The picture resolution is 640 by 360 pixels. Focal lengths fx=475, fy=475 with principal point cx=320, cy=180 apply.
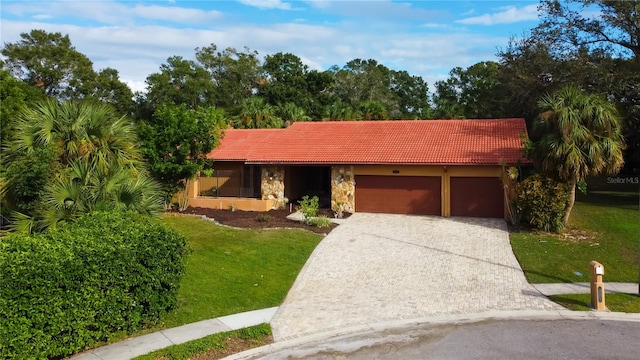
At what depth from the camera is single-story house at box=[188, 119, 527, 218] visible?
21.6m

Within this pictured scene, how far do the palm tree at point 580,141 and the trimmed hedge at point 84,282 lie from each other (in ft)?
46.5

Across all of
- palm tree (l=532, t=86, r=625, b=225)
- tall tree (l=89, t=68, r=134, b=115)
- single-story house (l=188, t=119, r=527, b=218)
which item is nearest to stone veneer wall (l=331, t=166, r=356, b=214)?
single-story house (l=188, t=119, r=527, b=218)

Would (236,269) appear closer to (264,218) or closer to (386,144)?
(264,218)

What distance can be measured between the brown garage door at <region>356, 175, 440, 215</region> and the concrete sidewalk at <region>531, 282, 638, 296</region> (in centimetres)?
957

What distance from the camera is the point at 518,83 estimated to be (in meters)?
28.5

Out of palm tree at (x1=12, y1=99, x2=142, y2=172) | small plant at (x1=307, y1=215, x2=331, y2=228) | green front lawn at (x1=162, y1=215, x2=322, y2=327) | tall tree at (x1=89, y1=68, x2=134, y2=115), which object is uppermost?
tall tree at (x1=89, y1=68, x2=134, y2=115)

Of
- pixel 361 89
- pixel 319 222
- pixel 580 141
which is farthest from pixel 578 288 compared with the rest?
pixel 361 89

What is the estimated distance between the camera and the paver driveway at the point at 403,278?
10805 millimetres

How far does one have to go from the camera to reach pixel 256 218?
21344 millimetres

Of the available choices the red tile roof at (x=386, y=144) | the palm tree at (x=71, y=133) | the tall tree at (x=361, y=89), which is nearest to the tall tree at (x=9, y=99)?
the red tile roof at (x=386, y=144)

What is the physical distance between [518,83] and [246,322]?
963 inches

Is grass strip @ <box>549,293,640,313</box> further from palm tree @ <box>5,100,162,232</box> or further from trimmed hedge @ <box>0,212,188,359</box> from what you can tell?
palm tree @ <box>5,100,162,232</box>

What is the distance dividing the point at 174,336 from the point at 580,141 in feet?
51.9

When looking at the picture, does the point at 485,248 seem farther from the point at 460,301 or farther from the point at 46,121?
the point at 46,121
